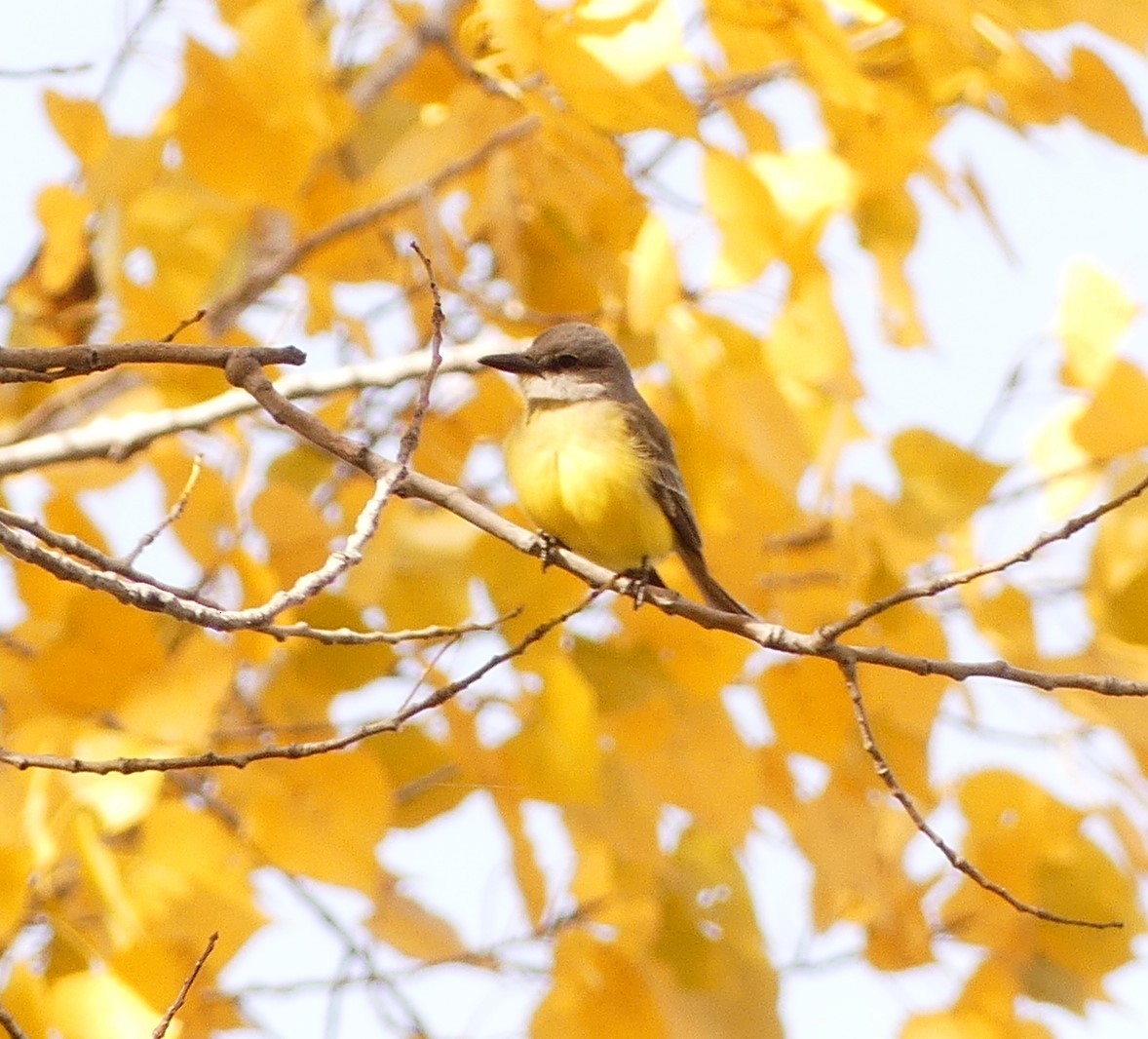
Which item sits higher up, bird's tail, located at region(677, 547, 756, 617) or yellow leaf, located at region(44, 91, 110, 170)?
yellow leaf, located at region(44, 91, 110, 170)

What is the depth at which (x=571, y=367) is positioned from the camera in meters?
4.78

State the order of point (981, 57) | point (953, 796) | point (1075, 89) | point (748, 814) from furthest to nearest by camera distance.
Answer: point (953, 796) → point (748, 814) → point (1075, 89) → point (981, 57)

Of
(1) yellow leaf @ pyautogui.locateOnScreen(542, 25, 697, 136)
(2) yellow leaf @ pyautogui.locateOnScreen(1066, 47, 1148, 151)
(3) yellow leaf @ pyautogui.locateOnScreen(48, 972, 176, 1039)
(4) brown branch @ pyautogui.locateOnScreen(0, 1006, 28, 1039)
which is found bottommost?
(4) brown branch @ pyautogui.locateOnScreen(0, 1006, 28, 1039)

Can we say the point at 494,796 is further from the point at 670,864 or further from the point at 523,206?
the point at 523,206

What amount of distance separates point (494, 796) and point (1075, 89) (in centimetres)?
183

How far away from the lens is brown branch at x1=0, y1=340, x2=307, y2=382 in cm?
255

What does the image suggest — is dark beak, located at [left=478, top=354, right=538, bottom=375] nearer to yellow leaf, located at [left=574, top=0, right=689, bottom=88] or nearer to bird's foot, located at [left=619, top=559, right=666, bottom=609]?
bird's foot, located at [left=619, top=559, right=666, bottom=609]

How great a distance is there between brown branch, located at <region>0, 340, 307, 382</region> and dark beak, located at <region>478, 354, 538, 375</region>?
4.98 ft

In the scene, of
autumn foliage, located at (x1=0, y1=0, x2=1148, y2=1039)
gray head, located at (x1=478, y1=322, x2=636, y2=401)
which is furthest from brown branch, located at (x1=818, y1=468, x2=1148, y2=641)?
gray head, located at (x1=478, y1=322, x2=636, y2=401)

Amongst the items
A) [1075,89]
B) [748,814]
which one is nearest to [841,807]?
[748,814]

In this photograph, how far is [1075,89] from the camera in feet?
10.4

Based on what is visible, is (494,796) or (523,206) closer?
(494,796)

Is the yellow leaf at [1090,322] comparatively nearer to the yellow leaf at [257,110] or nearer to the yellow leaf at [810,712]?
the yellow leaf at [810,712]

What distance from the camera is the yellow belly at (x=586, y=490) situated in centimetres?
435
